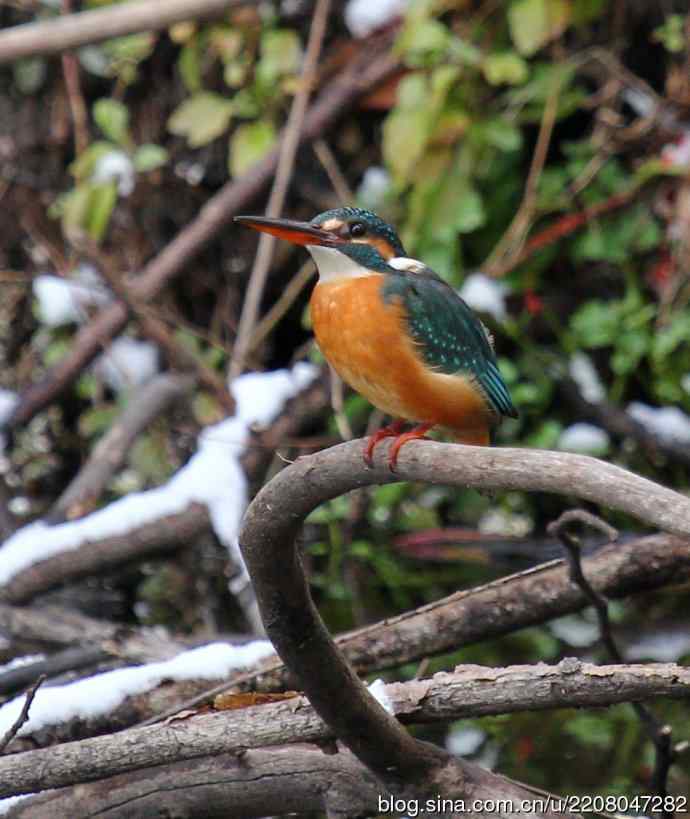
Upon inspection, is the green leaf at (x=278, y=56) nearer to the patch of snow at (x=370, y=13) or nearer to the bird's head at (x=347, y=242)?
the patch of snow at (x=370, y=13)

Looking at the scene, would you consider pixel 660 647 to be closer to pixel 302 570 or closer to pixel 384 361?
pixel 384 361

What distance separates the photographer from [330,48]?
4301 mm

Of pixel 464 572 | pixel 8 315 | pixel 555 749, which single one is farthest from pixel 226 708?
pixel 8 315

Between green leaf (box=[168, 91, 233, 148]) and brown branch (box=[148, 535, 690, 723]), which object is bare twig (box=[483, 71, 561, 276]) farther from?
brown branch (box=[148, 535, 690, 723])

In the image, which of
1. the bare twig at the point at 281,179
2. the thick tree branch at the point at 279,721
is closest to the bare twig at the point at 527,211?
the bare twig at the point at 281,179

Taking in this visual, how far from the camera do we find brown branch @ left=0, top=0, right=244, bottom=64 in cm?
394

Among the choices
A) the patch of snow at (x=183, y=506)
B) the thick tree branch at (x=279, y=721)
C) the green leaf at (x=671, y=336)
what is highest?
the thick tree branch at (x=279, y=721)

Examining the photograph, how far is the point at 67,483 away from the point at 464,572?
132 centimetres

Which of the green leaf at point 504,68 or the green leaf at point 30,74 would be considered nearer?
the green leaf at point 504,68

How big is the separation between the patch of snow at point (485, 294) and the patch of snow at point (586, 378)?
0.79ft

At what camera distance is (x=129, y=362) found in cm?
435

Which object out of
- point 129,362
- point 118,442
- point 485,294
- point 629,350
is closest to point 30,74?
point 129,362

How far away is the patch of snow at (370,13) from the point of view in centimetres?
413

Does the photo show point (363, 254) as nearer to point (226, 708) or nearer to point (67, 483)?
point (226, 708)
